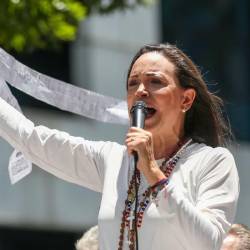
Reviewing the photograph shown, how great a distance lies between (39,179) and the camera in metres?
15.8

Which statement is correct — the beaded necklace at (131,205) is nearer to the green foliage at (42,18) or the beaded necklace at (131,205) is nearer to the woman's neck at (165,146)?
the woman's neck at (165,146)

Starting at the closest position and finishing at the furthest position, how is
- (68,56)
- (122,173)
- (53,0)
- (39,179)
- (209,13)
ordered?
(122,173) < (53,0) < (39,179) < (68,56) < (209,13)

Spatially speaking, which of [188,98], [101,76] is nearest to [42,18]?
[188,98]

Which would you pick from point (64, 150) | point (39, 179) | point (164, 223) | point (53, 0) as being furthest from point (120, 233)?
point (39, 179)

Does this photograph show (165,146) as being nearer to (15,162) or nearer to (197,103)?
(197,103)

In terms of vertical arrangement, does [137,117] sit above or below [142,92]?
below

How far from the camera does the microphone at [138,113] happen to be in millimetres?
4523

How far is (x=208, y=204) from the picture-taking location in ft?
15.1

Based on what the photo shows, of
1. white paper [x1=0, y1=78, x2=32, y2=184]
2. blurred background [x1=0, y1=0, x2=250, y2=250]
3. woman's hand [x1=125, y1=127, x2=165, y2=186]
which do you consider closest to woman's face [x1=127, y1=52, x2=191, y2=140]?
woman's hand [x1=125, y1=127, x2=165, y2=186]

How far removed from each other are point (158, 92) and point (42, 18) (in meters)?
3.86

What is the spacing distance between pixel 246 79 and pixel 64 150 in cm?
1399

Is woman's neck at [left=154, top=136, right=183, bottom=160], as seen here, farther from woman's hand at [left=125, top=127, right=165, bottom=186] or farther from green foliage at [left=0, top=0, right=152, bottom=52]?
green foliage at [left=0, top=0, right=152, bottom=52]

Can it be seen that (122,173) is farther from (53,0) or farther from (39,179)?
(39,179)

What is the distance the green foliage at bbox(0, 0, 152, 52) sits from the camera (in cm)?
821
